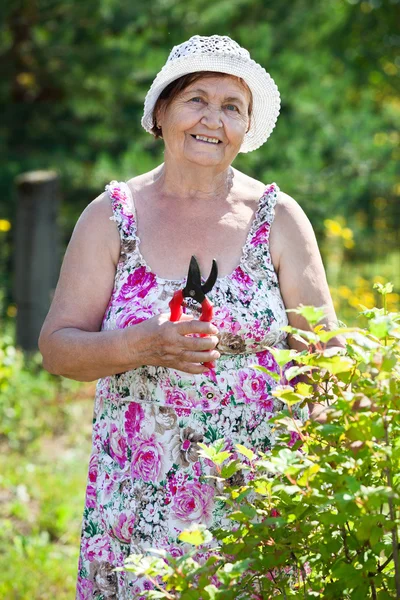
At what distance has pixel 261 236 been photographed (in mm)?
2475

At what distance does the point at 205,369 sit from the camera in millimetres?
2180

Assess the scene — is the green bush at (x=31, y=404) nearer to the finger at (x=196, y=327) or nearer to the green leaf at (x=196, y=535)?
the finger at (x=196, y=327)

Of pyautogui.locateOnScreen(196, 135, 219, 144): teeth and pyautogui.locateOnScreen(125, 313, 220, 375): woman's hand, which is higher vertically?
pyautogui.locateOnScreen(196, 135, 219, 144): teeth

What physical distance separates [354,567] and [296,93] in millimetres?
7905

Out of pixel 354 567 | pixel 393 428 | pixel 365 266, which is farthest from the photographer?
pixel 365 266

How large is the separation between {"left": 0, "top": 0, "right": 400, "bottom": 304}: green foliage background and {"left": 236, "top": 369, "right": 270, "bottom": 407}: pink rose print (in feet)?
17.6

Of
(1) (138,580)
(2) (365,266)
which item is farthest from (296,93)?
(1) (138,580)

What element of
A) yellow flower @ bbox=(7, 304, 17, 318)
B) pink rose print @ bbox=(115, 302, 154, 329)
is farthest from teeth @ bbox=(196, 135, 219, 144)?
yellow flower @ bbox=(7, 304, 17, 318)

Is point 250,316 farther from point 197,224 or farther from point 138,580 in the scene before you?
point 138,580

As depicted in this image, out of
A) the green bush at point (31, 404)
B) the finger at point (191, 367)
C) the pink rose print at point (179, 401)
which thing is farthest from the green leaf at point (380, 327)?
the green bush at point (31, 404)

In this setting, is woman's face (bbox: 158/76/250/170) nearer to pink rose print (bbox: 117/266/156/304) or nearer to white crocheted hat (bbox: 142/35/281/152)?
white crocheted hat (bbox: 142/35/281/152)

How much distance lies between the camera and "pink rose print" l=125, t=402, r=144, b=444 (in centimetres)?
241

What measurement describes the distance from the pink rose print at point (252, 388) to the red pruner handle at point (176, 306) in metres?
0.35

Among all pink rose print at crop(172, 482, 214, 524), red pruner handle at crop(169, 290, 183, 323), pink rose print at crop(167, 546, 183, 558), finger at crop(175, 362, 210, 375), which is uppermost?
red pruner handle at crop(169, 290, 183, 323)
